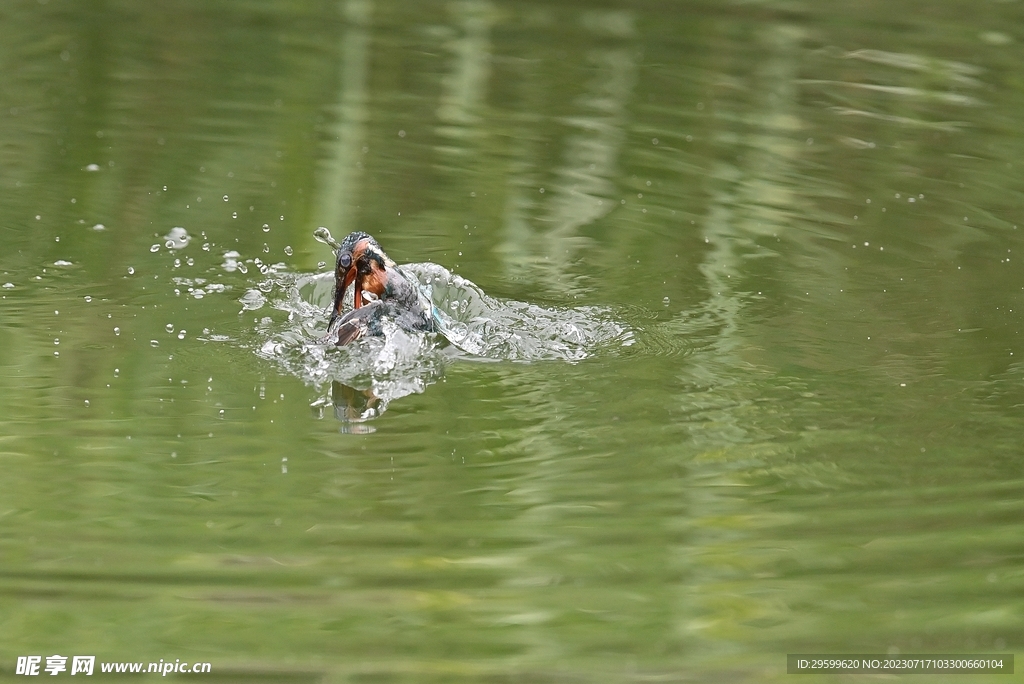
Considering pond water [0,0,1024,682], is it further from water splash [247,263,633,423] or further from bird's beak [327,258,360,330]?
bird's beak [327,258,360,330]

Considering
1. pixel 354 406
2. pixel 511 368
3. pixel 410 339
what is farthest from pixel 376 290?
pixel 354 406

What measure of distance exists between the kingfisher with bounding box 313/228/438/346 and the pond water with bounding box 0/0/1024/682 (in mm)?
115

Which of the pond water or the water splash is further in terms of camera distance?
the water splash

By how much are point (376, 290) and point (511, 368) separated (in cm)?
56

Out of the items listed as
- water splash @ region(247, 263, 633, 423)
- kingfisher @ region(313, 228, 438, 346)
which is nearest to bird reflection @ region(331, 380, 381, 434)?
water splash @ region(247, 263, 633, 423)

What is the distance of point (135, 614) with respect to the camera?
9.29 ft

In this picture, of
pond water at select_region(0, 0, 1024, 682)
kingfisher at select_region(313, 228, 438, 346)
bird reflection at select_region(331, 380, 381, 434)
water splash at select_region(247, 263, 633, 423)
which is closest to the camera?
pond water at select_region(0, 0, 1024, 682)

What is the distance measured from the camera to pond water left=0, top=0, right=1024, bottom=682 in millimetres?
2932

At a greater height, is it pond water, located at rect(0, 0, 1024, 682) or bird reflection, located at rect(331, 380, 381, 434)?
pond water, located at rect(0, 0, 1024, 682)

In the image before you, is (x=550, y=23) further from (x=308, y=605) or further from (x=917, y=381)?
(x=308, y=605)

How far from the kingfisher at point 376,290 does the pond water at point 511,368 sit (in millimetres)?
115

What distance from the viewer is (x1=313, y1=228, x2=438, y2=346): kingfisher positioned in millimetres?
4477

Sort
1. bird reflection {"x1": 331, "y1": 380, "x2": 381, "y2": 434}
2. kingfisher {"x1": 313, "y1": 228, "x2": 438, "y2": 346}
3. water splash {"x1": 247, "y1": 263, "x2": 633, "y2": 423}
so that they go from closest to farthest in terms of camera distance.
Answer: bird reflection {"x1": 331, "y1": 380, "x2": 381, "y2": 434} → water splash {"x1": 247, "y1": 263, "x2": 633, "y2": 423} → kingfisher {"x1": 313, "y1": 228, "x2": 438, "y2": 346}

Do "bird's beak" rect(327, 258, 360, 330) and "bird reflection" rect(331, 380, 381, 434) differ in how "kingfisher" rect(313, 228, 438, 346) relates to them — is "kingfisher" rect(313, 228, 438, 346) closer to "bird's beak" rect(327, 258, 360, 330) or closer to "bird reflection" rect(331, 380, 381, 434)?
"bird's beak" rect(327, 258, 360, 330)
